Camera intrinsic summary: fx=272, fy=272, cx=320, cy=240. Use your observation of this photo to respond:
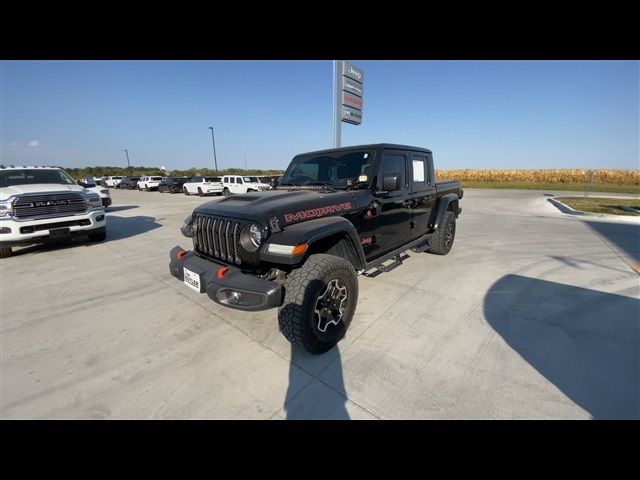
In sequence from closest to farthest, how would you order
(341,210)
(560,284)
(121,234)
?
1. (341,210)
2. (560,284)
3. (121,234)

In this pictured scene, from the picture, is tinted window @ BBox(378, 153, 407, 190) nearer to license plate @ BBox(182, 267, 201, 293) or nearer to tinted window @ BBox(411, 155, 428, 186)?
tinted window @ BBox(411, 155, 428, 186)

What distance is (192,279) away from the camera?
2.62m

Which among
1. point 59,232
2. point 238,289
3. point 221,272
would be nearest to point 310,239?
point 238,289

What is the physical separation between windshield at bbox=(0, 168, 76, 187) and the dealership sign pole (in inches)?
330

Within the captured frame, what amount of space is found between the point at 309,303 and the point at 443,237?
12.6 ft

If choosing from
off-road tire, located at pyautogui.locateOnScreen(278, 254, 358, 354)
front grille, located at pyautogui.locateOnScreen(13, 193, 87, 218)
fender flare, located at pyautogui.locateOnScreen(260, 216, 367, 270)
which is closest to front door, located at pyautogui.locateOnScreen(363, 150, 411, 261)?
fender flare, located at pyautogui.locateOnScreen(260, 216, 367, 270)

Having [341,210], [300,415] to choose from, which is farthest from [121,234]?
[300,415]

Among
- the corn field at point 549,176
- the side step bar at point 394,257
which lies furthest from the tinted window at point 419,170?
the corn field at point 549,176

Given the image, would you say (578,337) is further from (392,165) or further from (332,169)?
(332,169)

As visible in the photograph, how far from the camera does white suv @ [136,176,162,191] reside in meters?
29.9

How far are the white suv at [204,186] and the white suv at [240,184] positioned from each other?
0.86 m
